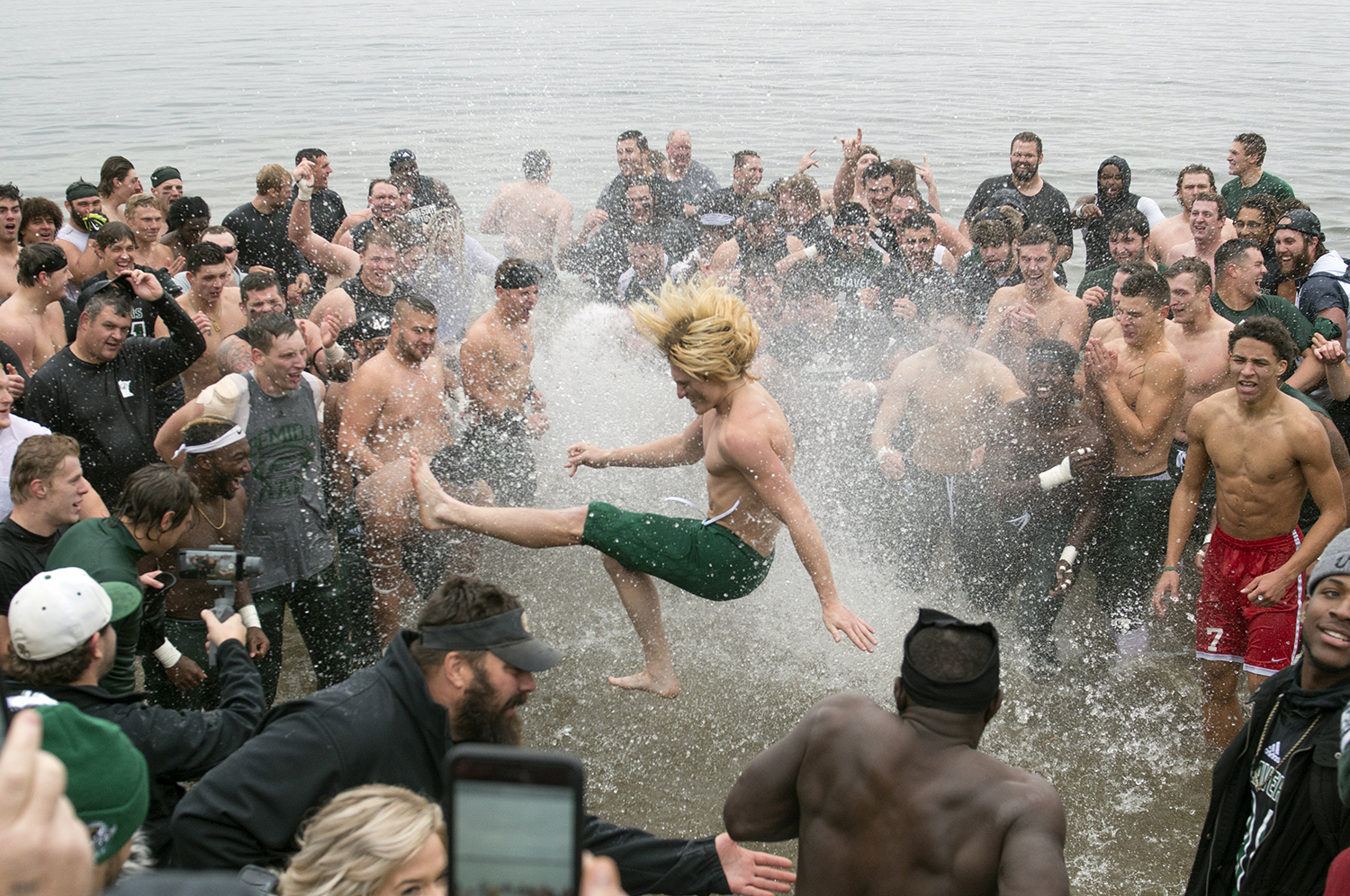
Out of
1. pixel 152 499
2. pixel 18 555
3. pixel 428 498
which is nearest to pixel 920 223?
pixel 428 498

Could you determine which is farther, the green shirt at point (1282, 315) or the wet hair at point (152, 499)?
the green shirt at point (1282, 315)

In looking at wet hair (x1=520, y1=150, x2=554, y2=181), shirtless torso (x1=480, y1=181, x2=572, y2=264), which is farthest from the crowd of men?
wet hair (x1=520, y1=150, x2=554, y2=181)

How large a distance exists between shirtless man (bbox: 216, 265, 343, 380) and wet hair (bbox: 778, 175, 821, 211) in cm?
357

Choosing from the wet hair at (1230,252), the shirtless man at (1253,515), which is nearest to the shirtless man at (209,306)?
the shirtless man at (1253,515)

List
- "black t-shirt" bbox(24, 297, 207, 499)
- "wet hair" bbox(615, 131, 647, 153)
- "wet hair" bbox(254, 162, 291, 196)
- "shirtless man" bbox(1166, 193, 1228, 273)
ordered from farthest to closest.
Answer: "wet hair" bbox(615, 131, 647, 153) < "wet hair" bbox(254, 162, 291, 196) < "shirtless man" bbox(1166, 193, 1228, 273) < "black t-shirt" bbox(24, 297, 207, 499)

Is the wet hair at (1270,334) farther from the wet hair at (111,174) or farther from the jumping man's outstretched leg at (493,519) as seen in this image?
the wet hair at (111,174)

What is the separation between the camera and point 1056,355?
16.9 ft

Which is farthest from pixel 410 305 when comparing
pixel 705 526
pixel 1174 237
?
pixel 1174 237

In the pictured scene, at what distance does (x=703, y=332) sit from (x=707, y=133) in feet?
56.2

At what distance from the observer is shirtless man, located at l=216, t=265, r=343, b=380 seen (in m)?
5.01

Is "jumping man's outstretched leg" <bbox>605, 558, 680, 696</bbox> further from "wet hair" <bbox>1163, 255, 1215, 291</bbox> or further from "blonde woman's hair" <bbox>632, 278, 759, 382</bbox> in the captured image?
"wet hair" <bbox>1163, 255, 1215, 291</bbox>

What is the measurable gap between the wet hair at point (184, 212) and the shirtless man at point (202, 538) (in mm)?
3228

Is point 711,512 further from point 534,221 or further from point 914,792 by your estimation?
point 534,221

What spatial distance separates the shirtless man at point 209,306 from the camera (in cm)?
536
